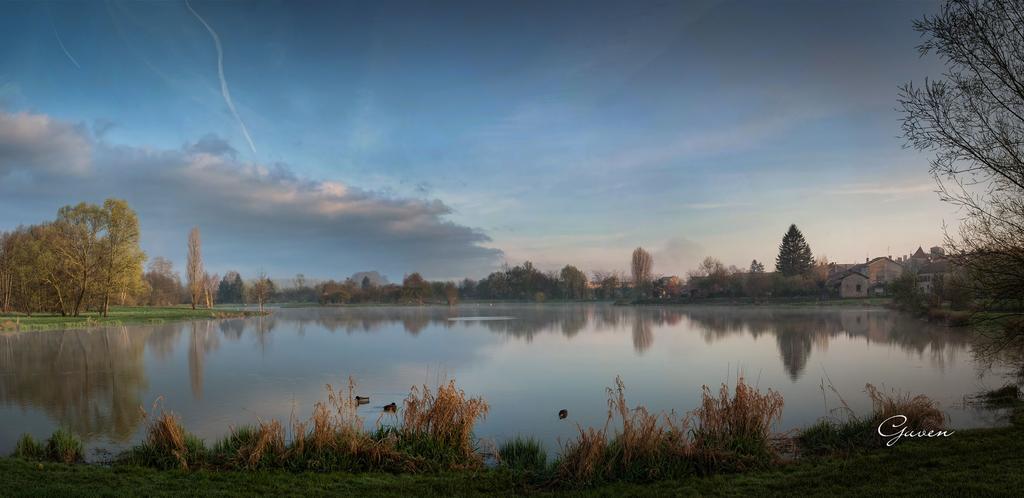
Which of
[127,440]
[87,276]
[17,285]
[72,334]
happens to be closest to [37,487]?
[127,440]

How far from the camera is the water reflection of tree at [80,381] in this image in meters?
9.74

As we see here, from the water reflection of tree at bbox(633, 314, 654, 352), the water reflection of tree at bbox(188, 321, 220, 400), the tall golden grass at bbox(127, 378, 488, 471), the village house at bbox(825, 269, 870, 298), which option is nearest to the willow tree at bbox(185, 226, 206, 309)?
the water reflection of tree at bbox(188, 321, 220, 400)

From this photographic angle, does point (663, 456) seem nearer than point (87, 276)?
Yes

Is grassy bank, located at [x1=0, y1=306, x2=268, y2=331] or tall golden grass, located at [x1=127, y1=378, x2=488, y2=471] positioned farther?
grassy bank, located at [x1=0, y1=306, x2=268, y2=331]

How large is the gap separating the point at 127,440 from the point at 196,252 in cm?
6129

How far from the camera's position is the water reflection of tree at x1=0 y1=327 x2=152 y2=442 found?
974 cm

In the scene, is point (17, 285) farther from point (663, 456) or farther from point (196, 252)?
point (663, 456)

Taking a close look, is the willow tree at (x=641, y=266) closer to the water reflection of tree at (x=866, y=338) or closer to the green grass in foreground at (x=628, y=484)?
the water reflection of tree at (x=866, y=338)

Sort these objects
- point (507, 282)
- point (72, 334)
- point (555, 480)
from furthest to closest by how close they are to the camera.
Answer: point (507, 282) → point (72, 334) → point (555, 480)

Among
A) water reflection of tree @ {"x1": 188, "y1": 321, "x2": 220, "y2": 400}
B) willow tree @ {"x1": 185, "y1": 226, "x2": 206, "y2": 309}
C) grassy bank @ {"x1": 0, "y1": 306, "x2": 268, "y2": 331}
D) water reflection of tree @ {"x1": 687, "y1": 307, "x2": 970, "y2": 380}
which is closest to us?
water reflection of tree @ {"x1": 188, "y1": 321, "x2": 220, "y2": 400}

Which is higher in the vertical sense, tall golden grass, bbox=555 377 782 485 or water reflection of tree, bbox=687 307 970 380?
tall golden grass, bbox=555 377 782 485

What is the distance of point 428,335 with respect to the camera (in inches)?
1148

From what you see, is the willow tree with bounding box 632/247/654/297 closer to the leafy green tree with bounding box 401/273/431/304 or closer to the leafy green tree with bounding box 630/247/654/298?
the leafy green tree with bounding box 630/247/654/298

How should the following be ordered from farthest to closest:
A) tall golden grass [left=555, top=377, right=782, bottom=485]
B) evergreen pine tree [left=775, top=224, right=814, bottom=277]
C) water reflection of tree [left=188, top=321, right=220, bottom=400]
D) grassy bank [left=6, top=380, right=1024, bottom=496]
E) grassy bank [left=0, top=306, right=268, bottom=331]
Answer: evergreen pine tree [left=775, top=224, right=814, bottom=277] < grassy bank [left=0, top=306, right=268, bottom=331] < water reflection of tree [left=188, top=321, right=220, bottom=400] < tall golden grass [left=555, top=377, right=782, bottom=485] < grassy bank [left=6, top=380, right=1024, bottom=496]
